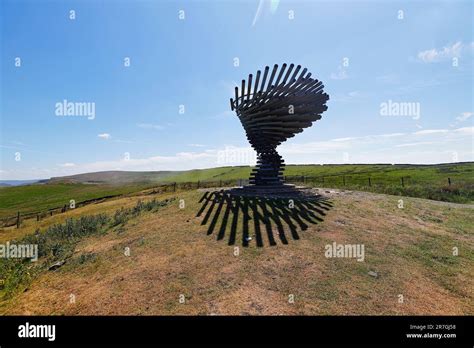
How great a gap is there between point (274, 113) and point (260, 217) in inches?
281

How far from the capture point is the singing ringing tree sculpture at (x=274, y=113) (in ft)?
49.4

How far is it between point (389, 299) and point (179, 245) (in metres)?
6.26

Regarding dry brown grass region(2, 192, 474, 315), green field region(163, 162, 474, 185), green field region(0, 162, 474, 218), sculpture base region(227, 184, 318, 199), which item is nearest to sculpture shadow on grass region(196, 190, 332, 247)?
dry brown grass region(2, 192, 474, 315)

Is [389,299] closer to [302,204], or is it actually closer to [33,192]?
[302,204]

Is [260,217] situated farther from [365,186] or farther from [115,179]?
[115,179]

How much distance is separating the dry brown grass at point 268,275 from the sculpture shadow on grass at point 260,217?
0.34 meters

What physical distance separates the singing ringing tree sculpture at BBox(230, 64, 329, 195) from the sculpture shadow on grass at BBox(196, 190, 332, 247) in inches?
91.3

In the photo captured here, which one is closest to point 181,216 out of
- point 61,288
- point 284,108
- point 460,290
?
point 61,288

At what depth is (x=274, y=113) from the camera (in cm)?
1553

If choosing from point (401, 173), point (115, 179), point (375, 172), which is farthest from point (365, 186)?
point (115, 179)

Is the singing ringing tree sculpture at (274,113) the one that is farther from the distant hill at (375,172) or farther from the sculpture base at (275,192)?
the distant hill at (375,172)

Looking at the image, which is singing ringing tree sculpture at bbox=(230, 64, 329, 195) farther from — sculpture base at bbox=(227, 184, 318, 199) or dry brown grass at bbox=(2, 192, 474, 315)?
dry brown grass at bbox=(2, 192, 474, 315)

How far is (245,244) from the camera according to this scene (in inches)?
344

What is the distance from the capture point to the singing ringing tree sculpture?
15047 mm
